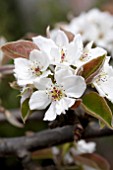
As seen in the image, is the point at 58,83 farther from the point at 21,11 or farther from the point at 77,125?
the point at 21,11

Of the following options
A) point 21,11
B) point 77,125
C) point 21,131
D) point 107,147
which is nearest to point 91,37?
point 77,125

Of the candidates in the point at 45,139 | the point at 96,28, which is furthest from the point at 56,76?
the point at 96,28

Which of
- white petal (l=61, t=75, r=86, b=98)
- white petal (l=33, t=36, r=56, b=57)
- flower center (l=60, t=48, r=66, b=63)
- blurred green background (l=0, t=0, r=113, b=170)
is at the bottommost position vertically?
white petal (l=61, t=75, r=86, b=98)

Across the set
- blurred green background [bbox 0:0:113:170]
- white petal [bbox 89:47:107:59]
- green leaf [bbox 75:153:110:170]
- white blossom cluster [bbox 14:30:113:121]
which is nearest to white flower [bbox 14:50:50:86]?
white blossom cluster [bbox 14:30:113:121]

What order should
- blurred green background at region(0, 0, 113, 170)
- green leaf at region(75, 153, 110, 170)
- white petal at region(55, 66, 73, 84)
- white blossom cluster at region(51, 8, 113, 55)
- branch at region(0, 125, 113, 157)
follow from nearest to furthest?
white petal at region(55, 66, 73, 84)
branch at region(0, 125, 113, 157)
green leaf at region(75, 153, 110, 170)
white blossom cluster at region(51, 8, 113, 55)
blurred green background at region(0, 0, 113, 170)

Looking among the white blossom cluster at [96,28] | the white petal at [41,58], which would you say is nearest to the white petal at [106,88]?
the white petal at [41,58]

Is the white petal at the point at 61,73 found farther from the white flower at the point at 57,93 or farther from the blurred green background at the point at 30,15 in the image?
the blurred green background at the point at 30,15

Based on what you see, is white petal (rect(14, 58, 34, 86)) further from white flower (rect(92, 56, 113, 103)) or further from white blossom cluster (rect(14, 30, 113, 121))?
white flower (rect(92, 56, 113, 103))

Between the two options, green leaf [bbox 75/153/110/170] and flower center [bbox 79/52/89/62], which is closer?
flower center [bbox 79/52/89/62]

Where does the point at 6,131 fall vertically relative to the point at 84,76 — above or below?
above
